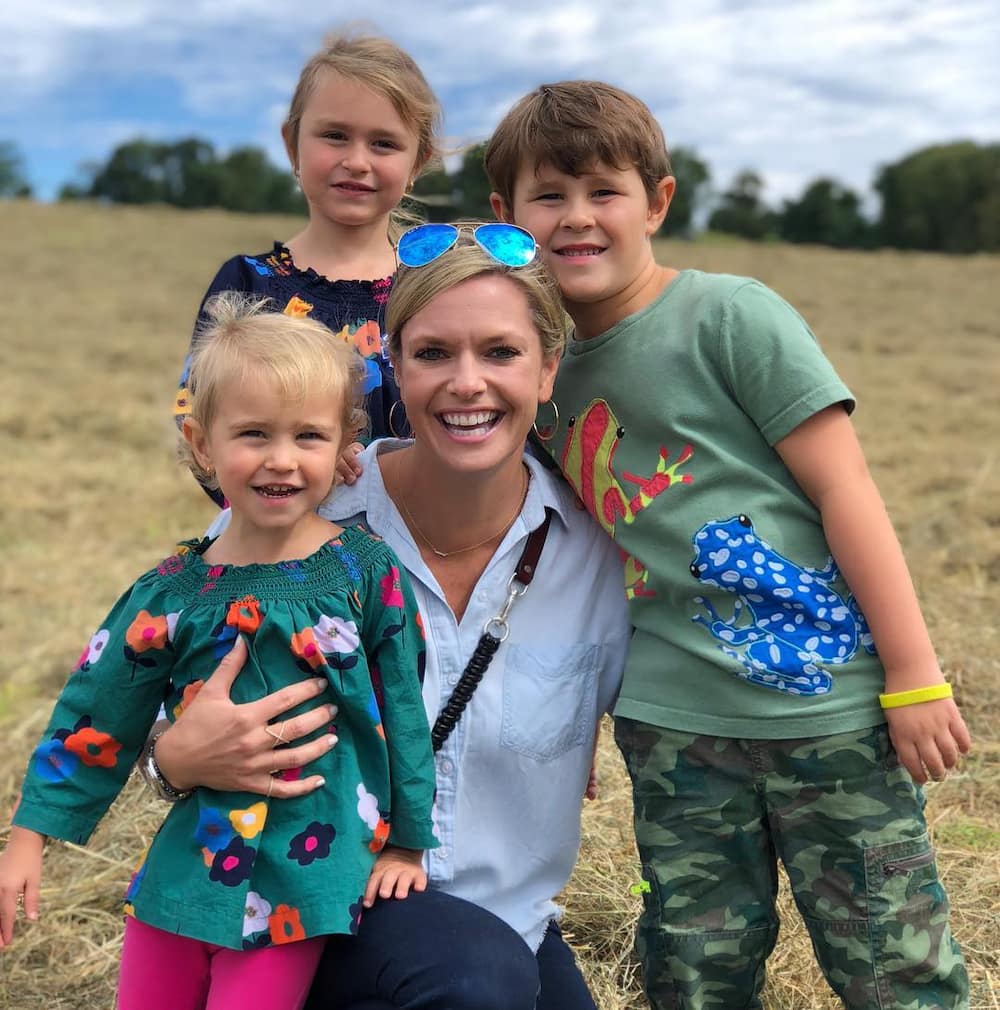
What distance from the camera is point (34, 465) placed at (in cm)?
A: 873

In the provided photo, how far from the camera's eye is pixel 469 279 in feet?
7.22

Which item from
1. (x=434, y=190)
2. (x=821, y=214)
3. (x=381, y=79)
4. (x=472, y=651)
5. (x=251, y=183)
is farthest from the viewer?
(x=821, y=214)

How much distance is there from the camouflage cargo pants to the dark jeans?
1.17 feet

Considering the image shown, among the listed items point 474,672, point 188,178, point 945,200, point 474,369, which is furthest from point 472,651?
point 188,178

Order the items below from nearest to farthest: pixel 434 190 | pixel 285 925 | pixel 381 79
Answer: pixel 285 925
pixel 381 79
pixel 434 190

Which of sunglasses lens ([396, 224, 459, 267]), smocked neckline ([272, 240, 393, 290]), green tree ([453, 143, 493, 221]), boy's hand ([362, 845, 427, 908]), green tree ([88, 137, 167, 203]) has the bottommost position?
green tree ([88, 137, 167, 203])

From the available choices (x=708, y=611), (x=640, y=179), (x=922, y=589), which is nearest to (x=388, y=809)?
(x=708, y=611)

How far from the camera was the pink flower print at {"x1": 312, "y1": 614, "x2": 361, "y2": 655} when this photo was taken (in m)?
2.05

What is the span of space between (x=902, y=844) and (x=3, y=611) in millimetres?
5176

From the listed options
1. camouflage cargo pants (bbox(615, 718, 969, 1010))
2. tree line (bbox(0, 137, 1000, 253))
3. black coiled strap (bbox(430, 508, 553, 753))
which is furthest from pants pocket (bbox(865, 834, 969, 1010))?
tree line (bbox(0, 137, 1000, 253))

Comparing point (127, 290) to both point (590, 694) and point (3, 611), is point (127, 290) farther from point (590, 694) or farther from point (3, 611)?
point (590, 694)

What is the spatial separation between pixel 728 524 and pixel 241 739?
97 centimetres

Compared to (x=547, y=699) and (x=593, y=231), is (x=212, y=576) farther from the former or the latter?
(x=593, y=231)

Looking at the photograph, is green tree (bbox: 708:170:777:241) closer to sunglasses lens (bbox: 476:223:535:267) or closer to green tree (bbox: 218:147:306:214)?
green tree (bbox: 218:147:306:214)
